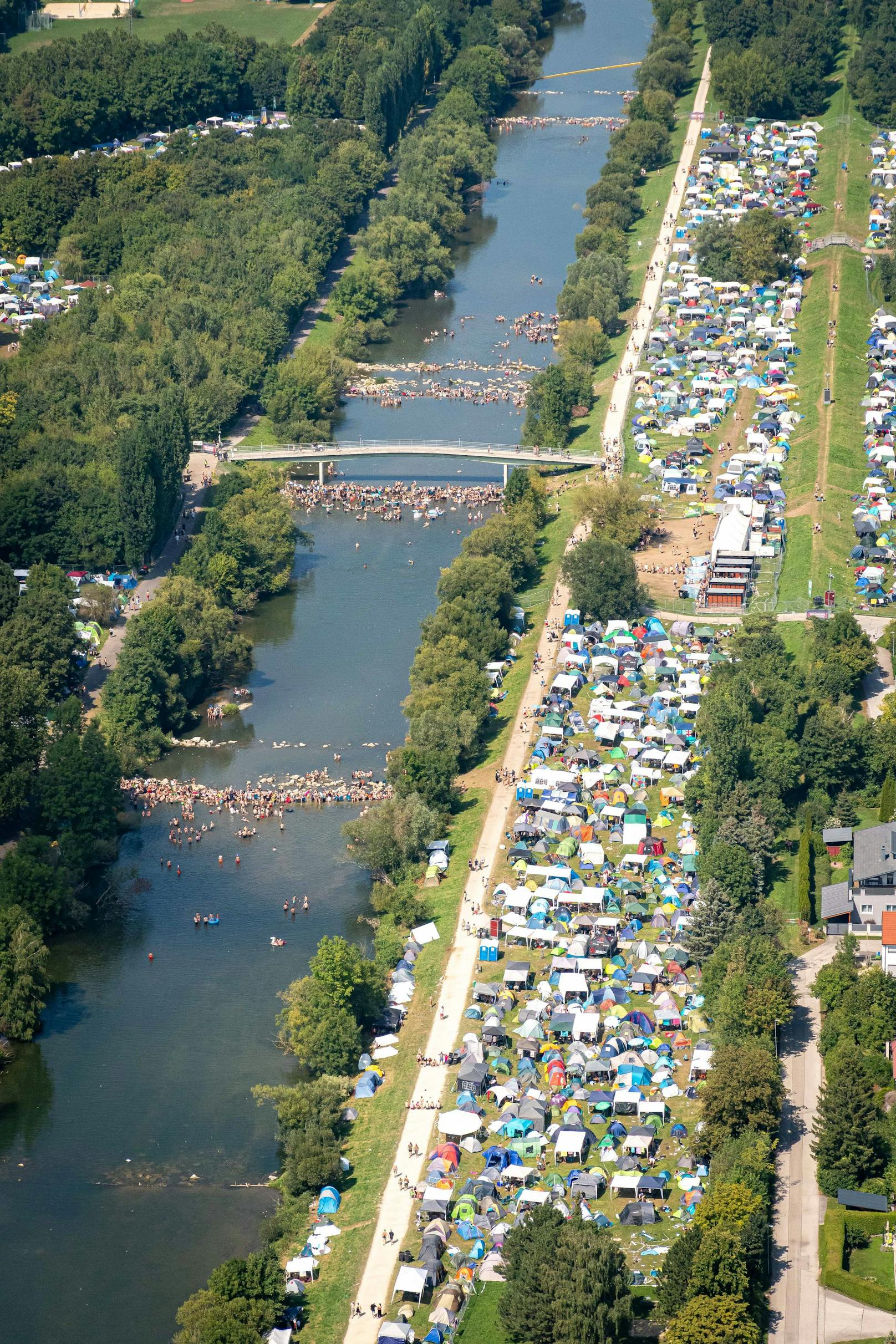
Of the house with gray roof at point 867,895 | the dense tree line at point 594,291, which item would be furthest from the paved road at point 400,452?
the house with gray roof at point 867,895

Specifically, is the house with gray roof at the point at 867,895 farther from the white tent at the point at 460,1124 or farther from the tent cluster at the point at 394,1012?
the white tent at the point at 460,1124

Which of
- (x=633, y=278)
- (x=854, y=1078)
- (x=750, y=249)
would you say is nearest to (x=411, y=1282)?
(x=854, y=1078)

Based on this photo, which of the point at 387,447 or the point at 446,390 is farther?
the point at 446,390

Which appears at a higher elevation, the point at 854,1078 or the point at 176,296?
the point at 176,296

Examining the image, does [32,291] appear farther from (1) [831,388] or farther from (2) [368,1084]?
(2) [368,1084]

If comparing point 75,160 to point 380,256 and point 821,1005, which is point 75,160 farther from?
point 821,1005

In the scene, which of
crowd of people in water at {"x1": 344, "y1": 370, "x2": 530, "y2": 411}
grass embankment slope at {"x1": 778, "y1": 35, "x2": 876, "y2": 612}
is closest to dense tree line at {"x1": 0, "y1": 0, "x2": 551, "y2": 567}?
crowd of people in water at {"x1": 344, "y1": 370, "x2": 530, "y2": 411}

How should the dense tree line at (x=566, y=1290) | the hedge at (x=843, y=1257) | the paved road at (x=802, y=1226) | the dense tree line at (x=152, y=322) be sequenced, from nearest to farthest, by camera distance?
the dense tree line at (x=566, y=1290)
the paved road at (x=802, y=1226)
the hedge at (x=843, y=1257)
the dense tree line at (x=152, y=322)
